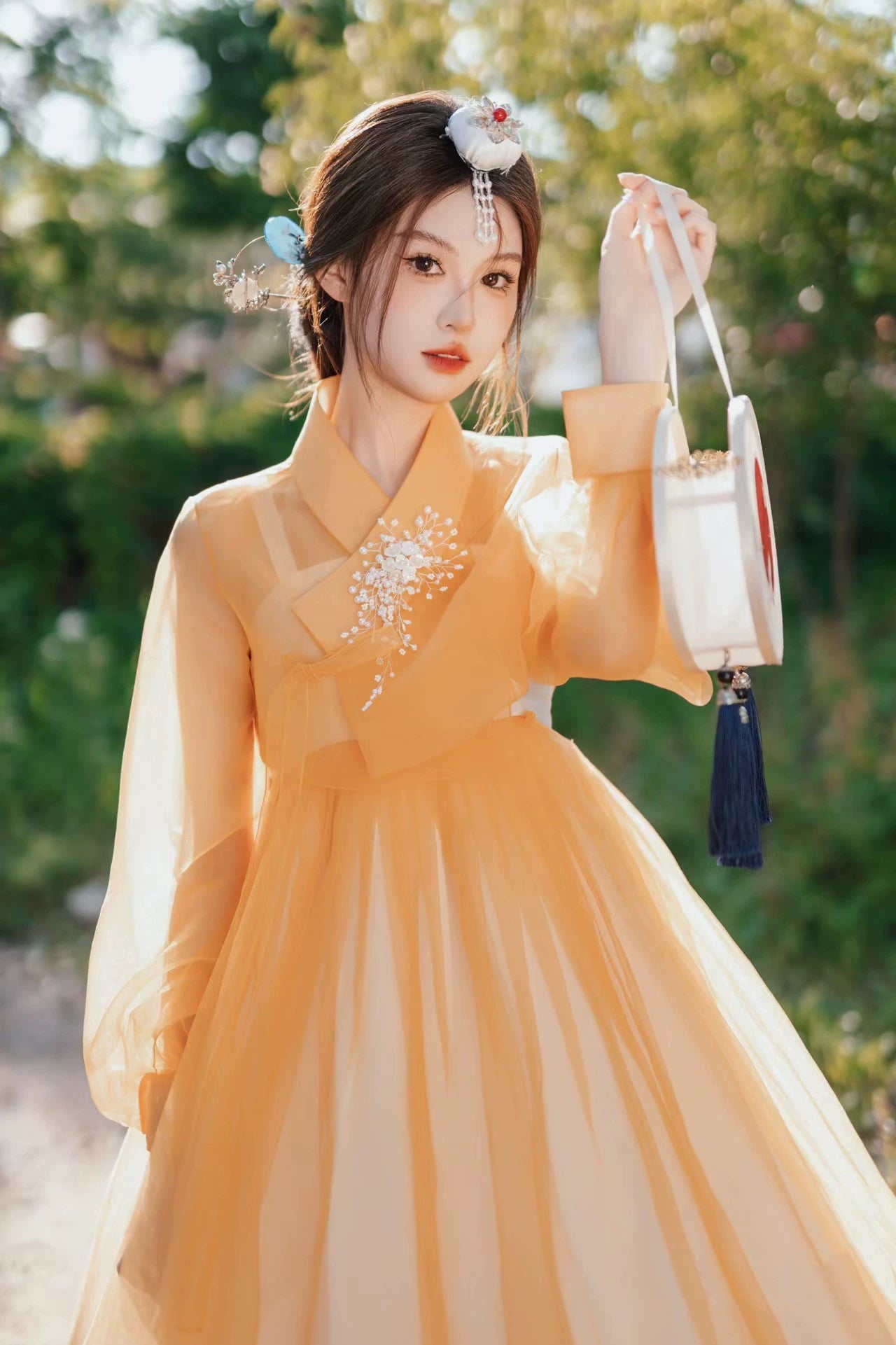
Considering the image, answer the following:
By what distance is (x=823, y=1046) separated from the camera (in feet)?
9.57

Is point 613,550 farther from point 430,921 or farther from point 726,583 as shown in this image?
point 430,921

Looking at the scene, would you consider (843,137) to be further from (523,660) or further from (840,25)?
(523,660)

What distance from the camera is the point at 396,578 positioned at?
1.39m

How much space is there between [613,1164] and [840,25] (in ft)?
8.38

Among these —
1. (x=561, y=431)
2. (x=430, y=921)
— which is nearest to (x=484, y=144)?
(x=430, y=921)

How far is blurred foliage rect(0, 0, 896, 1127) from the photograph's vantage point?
10.9 feet

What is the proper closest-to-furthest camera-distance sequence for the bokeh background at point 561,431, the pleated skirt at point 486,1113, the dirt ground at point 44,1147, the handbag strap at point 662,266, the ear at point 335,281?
the pleated skirt at point 486,1113
the handbag strap at point 662,266
the ear at point 335,281
the dirt ground at point 44,1147
the bokeh background at point 561,431

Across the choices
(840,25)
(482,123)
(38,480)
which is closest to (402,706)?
(482,123)

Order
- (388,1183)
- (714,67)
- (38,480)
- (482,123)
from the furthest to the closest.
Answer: (38,480) → (714,67) → (482,123) → (388,1183)

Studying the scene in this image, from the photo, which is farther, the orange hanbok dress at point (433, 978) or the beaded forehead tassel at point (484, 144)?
the beaded forehead tassel at point (484, 144)

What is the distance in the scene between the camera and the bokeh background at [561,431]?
10.1ft

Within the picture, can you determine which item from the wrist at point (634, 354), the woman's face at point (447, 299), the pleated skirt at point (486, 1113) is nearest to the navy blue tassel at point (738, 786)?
the pleated skirt at point (486, 1113)

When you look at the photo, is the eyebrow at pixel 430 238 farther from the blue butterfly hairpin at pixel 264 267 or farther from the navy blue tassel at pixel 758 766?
the navy blue tassel at pixel 758 766

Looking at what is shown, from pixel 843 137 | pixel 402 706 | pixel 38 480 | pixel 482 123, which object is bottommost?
pixel 402 706
